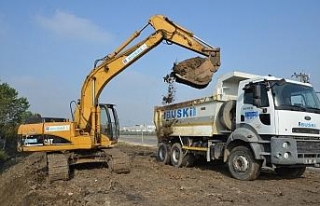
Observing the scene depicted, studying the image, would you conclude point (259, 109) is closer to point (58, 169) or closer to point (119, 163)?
point (119, 163)

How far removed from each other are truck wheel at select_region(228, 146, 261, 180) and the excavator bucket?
A: 2734 millimetres

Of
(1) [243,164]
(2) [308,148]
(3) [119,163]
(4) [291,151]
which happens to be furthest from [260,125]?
(3) [119,163]

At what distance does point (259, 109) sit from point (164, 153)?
6305 millimetres

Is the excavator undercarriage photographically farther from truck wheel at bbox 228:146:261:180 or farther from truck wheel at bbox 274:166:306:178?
truck wheel at bbox 274:166:306:178

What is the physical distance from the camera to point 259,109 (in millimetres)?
11602

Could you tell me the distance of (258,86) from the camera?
456 inches

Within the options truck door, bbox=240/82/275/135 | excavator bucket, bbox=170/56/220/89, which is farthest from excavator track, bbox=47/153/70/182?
truck door, bbox=240/82/275/135

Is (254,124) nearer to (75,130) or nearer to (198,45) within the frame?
(198,45)

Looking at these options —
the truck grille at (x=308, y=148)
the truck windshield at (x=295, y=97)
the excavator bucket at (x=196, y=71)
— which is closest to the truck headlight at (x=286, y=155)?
the truck grille at (x=308, y=148)

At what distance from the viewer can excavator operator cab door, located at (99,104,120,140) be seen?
1366cm

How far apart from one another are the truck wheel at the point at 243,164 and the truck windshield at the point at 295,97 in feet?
5.39

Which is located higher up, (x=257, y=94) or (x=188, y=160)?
(x=257, y=94)

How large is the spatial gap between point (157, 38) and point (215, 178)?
5233mm

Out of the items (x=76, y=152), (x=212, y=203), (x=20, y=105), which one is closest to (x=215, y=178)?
(x=212, y=203)
